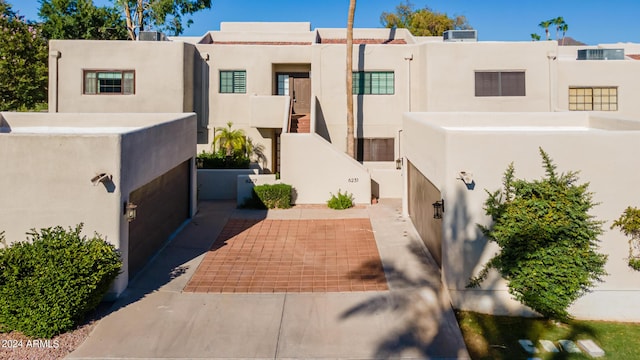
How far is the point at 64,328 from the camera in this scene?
28.6 ft

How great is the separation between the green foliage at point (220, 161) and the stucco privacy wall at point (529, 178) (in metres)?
13.3

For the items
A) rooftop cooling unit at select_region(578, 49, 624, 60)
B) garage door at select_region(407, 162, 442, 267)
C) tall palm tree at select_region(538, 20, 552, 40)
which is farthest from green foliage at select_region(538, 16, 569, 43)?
garage door at select_region(407, 162, 442, 267)

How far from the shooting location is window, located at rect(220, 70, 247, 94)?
942 inches

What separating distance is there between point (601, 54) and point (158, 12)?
91.9ft

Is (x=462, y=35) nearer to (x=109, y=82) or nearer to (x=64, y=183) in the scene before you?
(x=109, y=82)

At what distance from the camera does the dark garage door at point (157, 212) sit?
452 inches

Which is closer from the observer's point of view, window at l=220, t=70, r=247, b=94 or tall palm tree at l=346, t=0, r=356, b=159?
tall palm tree at l=346, t=0, r=356, b=159

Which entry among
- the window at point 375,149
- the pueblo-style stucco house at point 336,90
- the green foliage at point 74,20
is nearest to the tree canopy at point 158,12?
the green foliage at point 74,20

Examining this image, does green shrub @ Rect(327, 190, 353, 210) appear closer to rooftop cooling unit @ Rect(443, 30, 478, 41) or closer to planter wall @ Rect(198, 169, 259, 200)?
planter wall @ Rect(198, 169, 259, 200)

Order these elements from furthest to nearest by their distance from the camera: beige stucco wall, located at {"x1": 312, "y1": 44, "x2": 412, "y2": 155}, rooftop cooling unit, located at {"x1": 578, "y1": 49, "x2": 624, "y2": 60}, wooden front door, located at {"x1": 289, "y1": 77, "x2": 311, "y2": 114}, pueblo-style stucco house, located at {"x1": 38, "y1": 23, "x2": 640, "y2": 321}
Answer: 1. wooden front door, located at {"x1": 289, "y1": 77, "x2": 311, "y2": 114}
2. rooftop cooling unit, located at {"x1": 578, "y1": 49, "x2": 624, "y2": 60}
3. beige stucco wall, located at {"x1": 312, "y1": 44, "x2": 412, "y2": 155}
4. pueblo-style stucco house, located at {"x1": 38, "y1": 23, "x2": 640, "y2": 321}

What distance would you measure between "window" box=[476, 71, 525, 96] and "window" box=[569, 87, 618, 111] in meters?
2.76

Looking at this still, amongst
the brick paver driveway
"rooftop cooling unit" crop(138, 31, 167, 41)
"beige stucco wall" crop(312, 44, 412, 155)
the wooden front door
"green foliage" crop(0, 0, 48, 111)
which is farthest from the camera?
"green foliage" crop(0, 0, 48, 111)

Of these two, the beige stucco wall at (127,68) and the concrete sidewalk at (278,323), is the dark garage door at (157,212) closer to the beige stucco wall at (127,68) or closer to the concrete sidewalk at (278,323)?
the concrete sidewalk at (278,323)

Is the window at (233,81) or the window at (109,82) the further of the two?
the window at (233,81)
